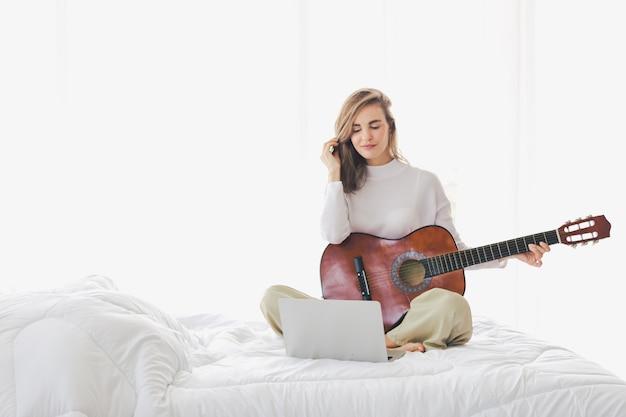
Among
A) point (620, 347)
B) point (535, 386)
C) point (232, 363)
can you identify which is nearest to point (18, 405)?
point (232, 363)

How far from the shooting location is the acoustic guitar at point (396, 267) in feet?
6.95

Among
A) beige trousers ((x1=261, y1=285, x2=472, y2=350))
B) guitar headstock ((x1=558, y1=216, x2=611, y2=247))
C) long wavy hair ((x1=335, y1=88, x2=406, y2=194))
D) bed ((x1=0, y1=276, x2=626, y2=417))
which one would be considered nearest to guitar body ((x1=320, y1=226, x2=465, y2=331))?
beige trousers ((x1=261, y1=285, x2=472, y2=350))

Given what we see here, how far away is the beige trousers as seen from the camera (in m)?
1.87

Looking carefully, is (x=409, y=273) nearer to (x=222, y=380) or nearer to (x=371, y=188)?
(x=371, y=188)

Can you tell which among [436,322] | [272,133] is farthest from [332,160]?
[272,133]

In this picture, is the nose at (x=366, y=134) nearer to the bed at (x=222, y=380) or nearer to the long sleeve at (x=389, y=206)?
the long sleeve at (x=389, y=206)

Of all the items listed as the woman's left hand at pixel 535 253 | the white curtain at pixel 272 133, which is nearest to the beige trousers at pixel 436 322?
the woman's left hand at pixel 535 253

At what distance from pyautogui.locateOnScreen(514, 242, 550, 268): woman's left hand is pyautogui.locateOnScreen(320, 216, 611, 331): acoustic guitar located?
74 millimetres

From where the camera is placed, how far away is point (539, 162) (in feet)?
12.5

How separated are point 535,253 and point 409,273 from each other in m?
0.37

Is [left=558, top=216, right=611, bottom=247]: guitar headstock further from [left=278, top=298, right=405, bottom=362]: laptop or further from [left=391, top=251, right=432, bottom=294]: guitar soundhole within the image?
[left=278, top=298, right=405, bottom=362]: laptop

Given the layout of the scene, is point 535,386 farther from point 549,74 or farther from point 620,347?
point 549,74

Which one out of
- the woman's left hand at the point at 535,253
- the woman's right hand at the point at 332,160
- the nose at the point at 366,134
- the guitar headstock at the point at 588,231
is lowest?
the woman's left hand at the point at 535,253

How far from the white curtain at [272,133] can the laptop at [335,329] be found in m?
1.91
